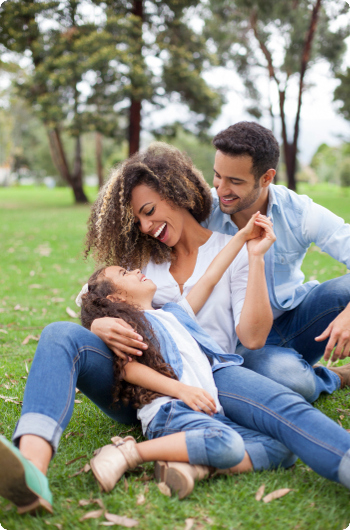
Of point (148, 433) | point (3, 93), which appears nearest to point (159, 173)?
point (148, 433)

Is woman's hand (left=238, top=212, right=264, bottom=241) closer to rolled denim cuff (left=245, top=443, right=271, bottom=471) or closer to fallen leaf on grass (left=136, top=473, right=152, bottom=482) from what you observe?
rolled denim cuff (left=245, top=443, right=271, bottom=471)

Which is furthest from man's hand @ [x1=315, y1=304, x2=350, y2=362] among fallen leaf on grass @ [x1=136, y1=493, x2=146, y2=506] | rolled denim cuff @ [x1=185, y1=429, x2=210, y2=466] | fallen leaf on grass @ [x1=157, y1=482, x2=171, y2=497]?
fallen leaf on grass @ [x1=136, y1=493, x2=146, y2=506]

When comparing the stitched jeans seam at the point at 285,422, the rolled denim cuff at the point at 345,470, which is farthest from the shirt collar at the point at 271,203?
the rolled denim cuff at the point at 345,470

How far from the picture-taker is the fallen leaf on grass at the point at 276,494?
2.16 m

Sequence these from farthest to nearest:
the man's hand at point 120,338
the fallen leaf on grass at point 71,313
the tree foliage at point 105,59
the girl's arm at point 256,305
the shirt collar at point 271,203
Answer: the tree foliage at point 105,59
the fallen leaf on grass at point 71,313
the shirt collar at point 271,203
the girl's arm at point 256,305
the man's hand at point 120,338

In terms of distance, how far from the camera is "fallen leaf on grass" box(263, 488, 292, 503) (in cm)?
216

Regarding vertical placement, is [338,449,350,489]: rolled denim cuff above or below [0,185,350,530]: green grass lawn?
above

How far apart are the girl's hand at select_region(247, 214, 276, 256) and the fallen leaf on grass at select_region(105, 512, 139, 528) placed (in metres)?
1.51

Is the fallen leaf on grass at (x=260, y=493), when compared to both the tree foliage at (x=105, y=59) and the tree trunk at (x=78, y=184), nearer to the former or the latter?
the tree foliage at (x=105, y=59)

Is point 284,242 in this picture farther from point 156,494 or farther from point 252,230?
point 156,494

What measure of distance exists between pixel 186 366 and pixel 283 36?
1926cm

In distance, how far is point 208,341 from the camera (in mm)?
2752

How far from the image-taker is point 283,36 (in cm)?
1880

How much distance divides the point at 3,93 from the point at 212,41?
1491cm
